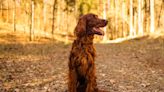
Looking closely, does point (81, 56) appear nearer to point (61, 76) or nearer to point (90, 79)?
point (90, 79)

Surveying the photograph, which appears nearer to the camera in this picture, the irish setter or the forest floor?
the irish setter

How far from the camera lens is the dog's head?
7056 mm

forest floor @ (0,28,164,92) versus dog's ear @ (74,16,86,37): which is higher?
dog's ear @ (74,16,86,37)

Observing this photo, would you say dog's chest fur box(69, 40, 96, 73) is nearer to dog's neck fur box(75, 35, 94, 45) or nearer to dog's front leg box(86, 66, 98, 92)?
dog's neck fur box(75, 35, 94, 45)

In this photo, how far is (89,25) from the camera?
7227 mm

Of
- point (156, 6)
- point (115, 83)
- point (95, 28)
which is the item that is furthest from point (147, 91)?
point (156, 6)

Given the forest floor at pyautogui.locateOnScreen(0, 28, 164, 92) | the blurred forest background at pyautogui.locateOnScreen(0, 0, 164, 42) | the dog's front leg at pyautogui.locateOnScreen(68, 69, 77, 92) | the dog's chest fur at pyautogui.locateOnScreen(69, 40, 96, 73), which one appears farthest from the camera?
the blurred forest background at pyautogui.locateOnScreen(0, 0, 164, 42)

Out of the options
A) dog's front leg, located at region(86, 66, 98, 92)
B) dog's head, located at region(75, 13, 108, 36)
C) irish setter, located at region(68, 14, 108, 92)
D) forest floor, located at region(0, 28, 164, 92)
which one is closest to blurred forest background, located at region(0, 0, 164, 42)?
forest floor, located at region(0, 28, 164, 92)

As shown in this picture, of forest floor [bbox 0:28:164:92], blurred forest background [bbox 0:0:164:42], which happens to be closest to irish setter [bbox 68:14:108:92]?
forest floor [bbox 0:28:164:92]

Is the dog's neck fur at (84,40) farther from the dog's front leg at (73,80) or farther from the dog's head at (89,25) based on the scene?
the dog's front leg at (73,80)

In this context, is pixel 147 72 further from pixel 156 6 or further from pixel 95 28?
pixel 156 6

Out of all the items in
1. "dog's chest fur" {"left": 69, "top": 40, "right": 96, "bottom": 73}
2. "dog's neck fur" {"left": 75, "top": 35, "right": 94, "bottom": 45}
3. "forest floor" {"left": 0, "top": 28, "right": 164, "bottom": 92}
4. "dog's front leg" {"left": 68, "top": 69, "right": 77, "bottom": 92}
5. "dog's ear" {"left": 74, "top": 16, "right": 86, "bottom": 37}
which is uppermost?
"dog's ear" {"left": 74, "top": 16, "right": 86, "bottom": 37}

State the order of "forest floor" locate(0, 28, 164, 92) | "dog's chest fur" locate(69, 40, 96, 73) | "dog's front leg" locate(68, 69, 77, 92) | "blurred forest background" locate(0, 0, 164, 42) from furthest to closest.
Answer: "blurred forest background" locate(0, 0, 164, 42) < "forest floor" locate(0, 28, 164, 92) < "dog's front leg" locate(68, 69, 77, 92) < "dog's chest fur" locate(69, 40, 96, 73)

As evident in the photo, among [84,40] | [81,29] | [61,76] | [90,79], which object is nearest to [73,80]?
[90,79]
